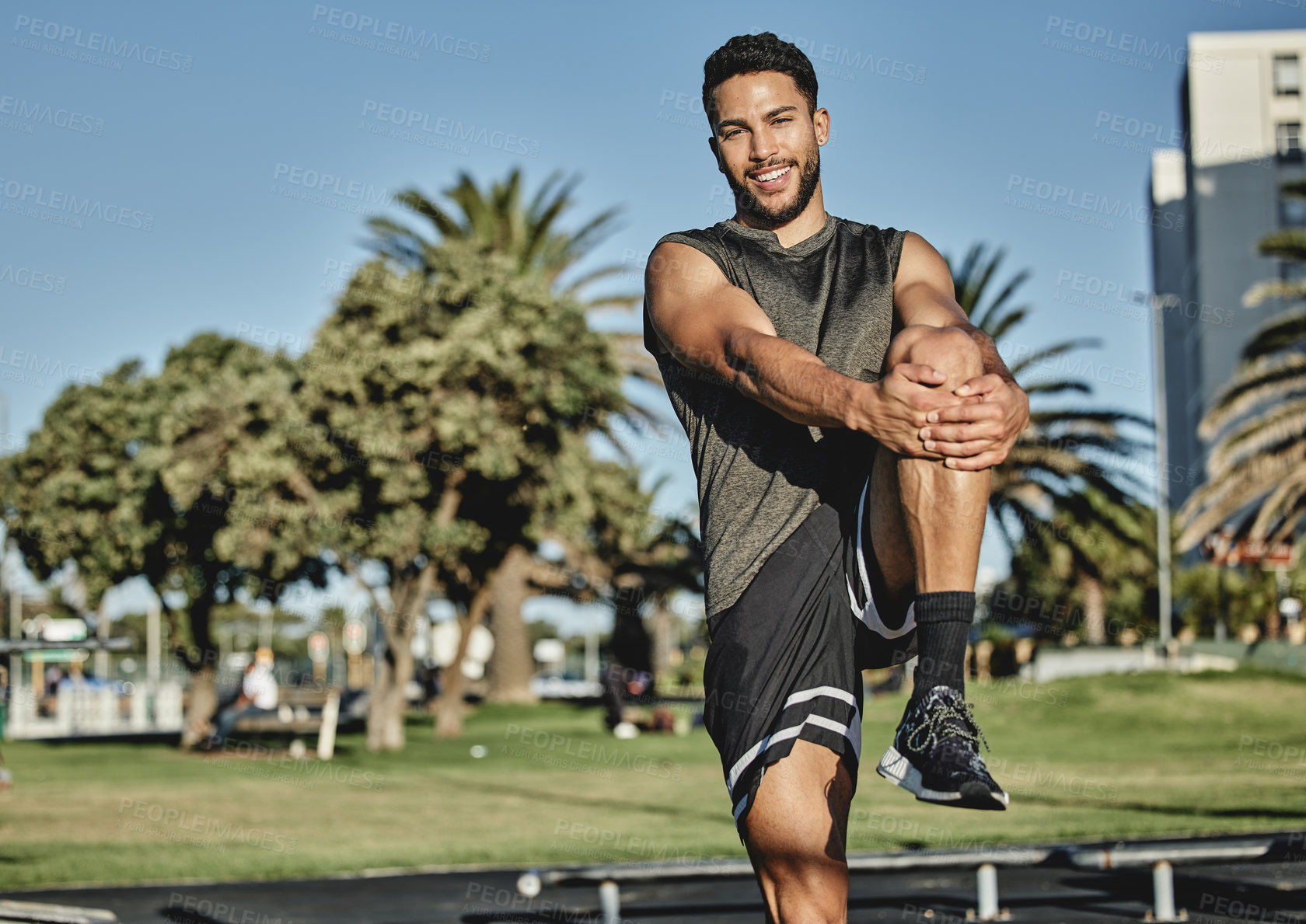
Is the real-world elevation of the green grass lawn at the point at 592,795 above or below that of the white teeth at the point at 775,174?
below

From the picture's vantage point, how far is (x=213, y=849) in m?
10.7

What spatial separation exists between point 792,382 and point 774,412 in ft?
0.86

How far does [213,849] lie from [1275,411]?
17.7m

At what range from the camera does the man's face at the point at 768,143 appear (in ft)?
8.81

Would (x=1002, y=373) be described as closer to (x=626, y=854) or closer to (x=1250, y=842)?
(x=1250, y=842)

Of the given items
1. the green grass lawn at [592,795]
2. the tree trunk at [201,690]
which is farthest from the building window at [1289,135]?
the tree trunk at [201,690]

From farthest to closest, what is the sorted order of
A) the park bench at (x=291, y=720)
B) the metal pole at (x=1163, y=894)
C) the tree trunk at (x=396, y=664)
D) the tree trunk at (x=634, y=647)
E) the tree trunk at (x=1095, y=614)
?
the tree trunk at (x=634, y=647), the tree trunk at (x=1095, y=614), the park bench at (x=291, y=720), the tree trunk at (x=396, y=664), the metal pole at (x=1163, y=894)

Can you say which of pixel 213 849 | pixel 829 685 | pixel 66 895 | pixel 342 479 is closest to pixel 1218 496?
pixel 342 479

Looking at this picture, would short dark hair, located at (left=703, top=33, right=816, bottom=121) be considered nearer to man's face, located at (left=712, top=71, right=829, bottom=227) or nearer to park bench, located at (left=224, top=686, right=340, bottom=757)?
man's face, located at (left=712, top=71, right=829, bottom=227)

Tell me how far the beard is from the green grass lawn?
7.25 meters

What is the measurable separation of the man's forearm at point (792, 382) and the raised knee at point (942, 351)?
86mm

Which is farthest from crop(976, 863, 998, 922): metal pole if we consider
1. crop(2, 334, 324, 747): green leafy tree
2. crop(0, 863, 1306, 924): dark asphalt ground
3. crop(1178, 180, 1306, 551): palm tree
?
crop(2, 334, 324, 747): green leafy tree

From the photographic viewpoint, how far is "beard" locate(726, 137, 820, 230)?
276 centimetres

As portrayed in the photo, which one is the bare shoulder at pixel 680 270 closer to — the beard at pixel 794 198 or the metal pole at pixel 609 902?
the beard at pixel 794 198
